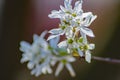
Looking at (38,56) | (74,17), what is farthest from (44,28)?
(74,17)

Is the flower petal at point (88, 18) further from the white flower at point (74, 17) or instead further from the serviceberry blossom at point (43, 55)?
the serviceberry blossom at point (43, 55)

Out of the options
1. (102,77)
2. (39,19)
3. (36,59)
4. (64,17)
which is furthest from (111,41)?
(64,17)

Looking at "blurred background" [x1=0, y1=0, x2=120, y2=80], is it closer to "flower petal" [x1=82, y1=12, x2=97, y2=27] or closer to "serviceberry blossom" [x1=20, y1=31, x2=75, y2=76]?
"serviceberry blossom" [x1=20, y1=31, x2=75, y2=76]

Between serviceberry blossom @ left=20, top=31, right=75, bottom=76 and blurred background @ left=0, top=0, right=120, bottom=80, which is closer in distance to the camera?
serviceberry blossom @ left=20, top=31, right=75, bottom=76

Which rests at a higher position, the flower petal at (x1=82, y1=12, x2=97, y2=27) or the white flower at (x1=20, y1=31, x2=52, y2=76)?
the flower petal at (x1=82, y1=12, x2=97, y2=27)

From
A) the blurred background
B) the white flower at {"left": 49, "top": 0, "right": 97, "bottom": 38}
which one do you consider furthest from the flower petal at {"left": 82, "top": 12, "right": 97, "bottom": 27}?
the blurred background

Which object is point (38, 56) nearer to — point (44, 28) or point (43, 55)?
point (43, 55)

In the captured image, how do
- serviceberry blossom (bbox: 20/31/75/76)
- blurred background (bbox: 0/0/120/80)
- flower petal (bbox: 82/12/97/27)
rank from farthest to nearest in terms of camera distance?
blurred background (bbox: 0/0/120/80), serviceberry blossom (bbox: 20/31/75/76), flower petal (bbox: 82/12/97/27)

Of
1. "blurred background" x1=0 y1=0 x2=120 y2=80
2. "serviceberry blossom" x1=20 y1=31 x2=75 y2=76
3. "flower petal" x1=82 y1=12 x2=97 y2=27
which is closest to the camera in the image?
"flower petal" x1=82 y1=12 x2=97 y2=27


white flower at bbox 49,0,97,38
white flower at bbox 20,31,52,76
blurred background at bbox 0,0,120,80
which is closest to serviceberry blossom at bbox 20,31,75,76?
white flower at bbox 20,31,52,76
